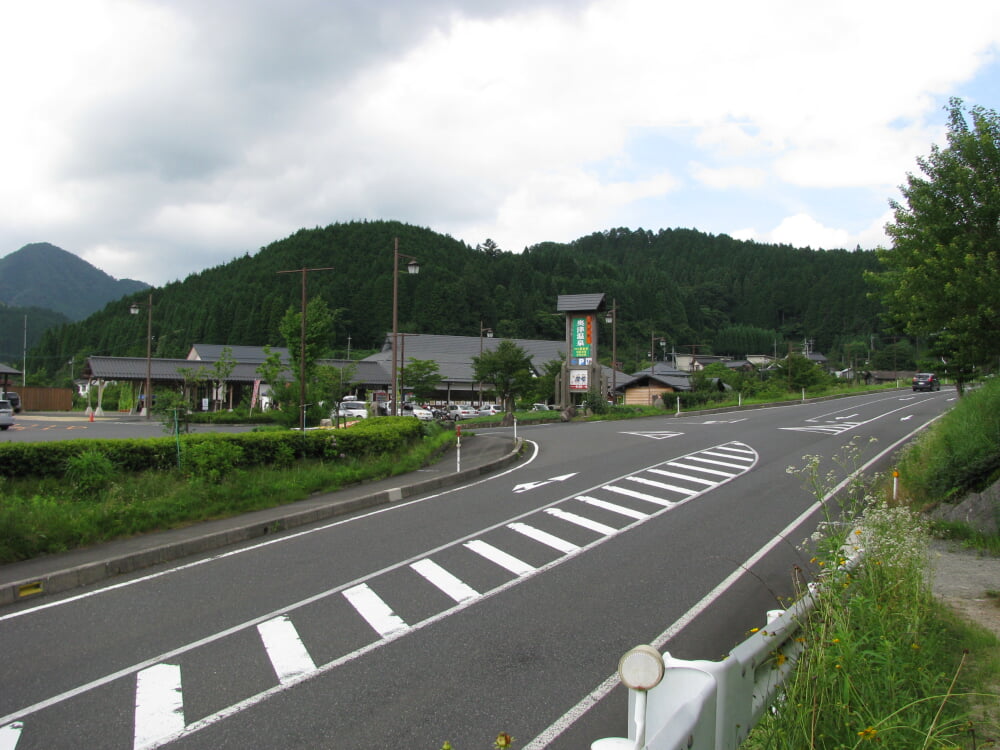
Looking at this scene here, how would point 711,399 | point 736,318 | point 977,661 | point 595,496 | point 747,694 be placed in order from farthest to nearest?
1. point 736,318
2. point 711,399
3. point 595,496
4. point 977,661
5. point 747,694

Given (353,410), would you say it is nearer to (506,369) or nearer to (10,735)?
(506,369)

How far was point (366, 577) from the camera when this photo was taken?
808 centimetres

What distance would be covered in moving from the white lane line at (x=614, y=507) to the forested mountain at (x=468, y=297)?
3424 inches

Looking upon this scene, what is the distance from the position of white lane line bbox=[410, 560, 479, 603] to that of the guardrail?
12.7 feet

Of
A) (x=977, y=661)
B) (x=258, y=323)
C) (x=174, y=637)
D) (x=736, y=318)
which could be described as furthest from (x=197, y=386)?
(x=736, y=318)

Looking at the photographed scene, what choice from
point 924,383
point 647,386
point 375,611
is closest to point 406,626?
point 375,611

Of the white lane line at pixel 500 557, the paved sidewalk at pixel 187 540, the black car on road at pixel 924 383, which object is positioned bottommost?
the paved sidewalk at pixel 187 540

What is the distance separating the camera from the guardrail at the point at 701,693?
264 cm

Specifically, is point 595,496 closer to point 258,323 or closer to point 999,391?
point 999,391

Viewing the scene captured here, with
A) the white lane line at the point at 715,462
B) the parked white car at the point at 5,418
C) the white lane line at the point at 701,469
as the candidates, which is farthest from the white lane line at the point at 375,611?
the parked white car at the point at 5,418

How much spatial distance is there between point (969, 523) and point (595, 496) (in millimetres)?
5863

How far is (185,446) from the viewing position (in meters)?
13.2

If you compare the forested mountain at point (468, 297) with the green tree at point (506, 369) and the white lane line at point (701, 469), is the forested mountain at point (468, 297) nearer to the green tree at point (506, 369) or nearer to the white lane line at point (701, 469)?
the green tree at point (506, 369)

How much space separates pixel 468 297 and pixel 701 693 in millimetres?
113940
